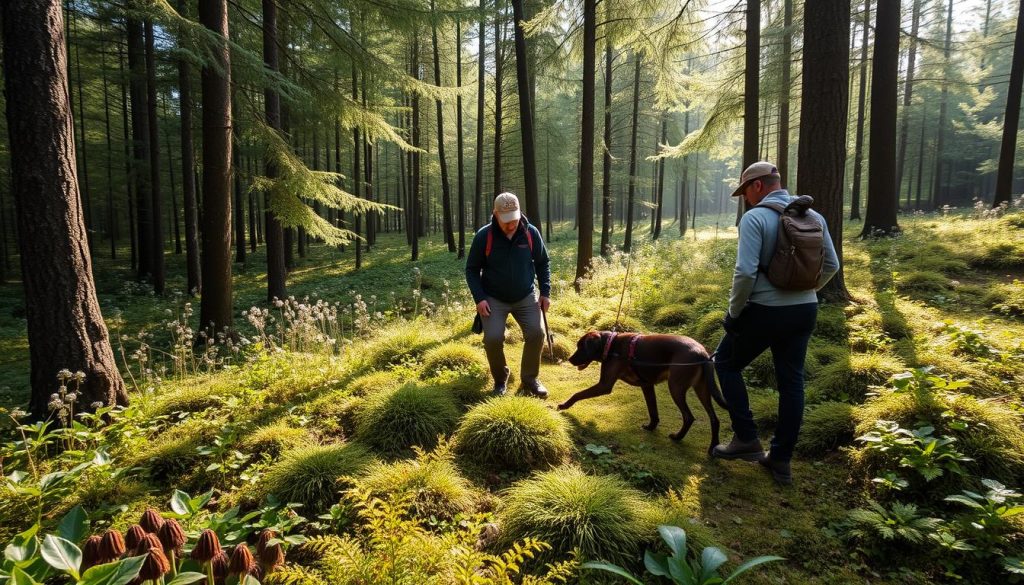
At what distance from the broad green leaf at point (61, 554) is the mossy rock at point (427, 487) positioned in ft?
5.23

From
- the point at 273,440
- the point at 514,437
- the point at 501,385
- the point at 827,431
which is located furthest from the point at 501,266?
the point at 827,431

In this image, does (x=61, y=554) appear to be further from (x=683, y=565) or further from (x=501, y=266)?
(x=501, y=266)

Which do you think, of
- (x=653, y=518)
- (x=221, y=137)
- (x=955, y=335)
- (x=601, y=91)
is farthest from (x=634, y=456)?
(x=601, y=91)

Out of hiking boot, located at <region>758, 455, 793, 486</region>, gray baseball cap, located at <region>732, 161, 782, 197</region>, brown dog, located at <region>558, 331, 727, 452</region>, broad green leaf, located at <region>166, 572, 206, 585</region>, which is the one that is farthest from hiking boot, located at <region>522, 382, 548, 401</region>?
broad green leaf, located at <region>166, 572, 206, 585</region>

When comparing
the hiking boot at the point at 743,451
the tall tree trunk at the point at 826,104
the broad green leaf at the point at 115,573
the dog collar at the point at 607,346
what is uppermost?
the tall tree trunk at the point at 826,104

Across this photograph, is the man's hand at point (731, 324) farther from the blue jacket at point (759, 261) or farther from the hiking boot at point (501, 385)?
the hiking boot at point (501, 385)

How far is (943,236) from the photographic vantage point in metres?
9.56

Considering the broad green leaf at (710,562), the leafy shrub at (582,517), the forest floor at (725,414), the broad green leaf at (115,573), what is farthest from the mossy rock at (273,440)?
the broad green leaf at (710,562)

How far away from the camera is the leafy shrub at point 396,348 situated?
5.79 metres

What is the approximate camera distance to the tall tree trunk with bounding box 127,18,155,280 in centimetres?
1280

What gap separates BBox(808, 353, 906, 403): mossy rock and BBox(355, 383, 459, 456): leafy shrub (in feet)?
12.2

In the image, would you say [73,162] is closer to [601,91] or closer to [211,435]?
[211,435]

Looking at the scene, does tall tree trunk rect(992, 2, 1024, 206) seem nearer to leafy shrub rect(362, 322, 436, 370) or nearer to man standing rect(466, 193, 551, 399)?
man standing rect(466, 193, 551, 399)

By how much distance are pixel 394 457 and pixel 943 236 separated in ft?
39.7
